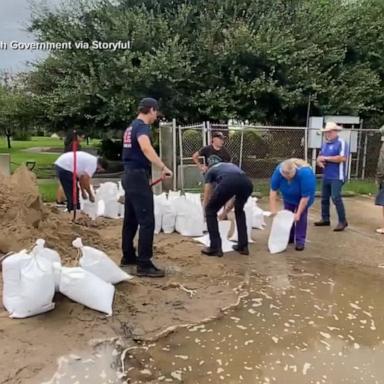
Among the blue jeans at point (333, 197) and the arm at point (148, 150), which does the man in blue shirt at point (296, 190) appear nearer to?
the blue jeans at point (333, 197)

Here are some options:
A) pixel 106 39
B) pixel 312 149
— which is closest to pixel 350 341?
pixel 312 149

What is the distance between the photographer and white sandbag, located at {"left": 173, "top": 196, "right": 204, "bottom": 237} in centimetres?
683

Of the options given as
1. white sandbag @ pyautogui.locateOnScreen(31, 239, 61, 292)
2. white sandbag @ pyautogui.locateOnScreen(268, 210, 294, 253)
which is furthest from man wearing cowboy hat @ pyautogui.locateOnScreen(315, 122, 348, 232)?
white sandbag @ pyautogui.locateOnScreen(31, 239, 61, 292)

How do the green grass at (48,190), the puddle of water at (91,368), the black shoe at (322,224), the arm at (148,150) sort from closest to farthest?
1. the puddle of water at (91,368)
2. the arm at (148,150)
3. the black shoe at (322,224)
4. the green grass at (48,190)

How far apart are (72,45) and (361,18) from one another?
8.56m

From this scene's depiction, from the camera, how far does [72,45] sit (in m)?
14.8

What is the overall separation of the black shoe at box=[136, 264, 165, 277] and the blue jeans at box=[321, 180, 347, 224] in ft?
11.1

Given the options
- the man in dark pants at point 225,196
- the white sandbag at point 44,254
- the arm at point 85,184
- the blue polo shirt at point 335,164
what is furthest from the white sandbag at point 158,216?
the white sandbag at point 44,254

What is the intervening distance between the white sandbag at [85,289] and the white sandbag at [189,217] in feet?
9.76

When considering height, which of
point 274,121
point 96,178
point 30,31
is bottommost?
point 96,178

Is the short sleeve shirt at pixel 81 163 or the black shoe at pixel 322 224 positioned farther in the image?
the black shoe at pixel 322 224

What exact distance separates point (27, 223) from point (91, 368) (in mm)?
2413

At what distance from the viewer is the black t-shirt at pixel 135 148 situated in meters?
4.86

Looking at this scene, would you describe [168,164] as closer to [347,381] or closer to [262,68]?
[262,68]
